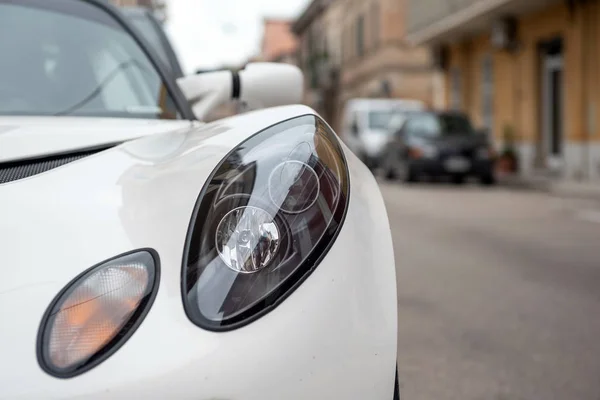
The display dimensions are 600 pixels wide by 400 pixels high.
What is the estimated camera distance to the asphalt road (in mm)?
3320

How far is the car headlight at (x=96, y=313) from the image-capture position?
1.31m

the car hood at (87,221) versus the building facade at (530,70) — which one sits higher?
the building facade at (530,70)

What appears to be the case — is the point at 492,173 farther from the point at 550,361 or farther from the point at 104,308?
the point at 104,308

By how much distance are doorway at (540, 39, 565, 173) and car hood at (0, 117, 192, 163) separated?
18.4 metres

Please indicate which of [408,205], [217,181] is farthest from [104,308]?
[408,205]

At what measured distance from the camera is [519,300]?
503 centimetres

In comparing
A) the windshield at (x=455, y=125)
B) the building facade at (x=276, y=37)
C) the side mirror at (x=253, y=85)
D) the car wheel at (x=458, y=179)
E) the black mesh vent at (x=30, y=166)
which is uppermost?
the building facade at (x=276, y=37)

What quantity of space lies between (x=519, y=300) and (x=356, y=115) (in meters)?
17.3

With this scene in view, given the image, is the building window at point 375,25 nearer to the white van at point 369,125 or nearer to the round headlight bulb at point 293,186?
the white van at point 369,125

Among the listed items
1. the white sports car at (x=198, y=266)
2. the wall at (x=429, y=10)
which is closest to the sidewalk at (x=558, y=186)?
the wall at (x=429, y=10)

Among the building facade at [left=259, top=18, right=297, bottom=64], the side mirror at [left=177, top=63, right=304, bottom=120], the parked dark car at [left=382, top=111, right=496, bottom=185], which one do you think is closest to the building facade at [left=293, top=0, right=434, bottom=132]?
the parked dark car at [left=382, top=111, right=496, bottom=185]

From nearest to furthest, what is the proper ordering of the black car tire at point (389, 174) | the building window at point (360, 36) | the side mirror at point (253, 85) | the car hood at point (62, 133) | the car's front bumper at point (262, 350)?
the car's front bumper at point (262, 350) → the car hood at point (62, 133) → the side mirror at point (253, 85) → the black car tire at point (389, 174) → the building window at point (360, 36)

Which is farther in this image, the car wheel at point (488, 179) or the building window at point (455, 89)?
the building window at point (455, 89)

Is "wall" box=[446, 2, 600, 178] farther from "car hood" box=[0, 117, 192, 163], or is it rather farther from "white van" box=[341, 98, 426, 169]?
"car hood" box=[0, 117, 192, 163]
